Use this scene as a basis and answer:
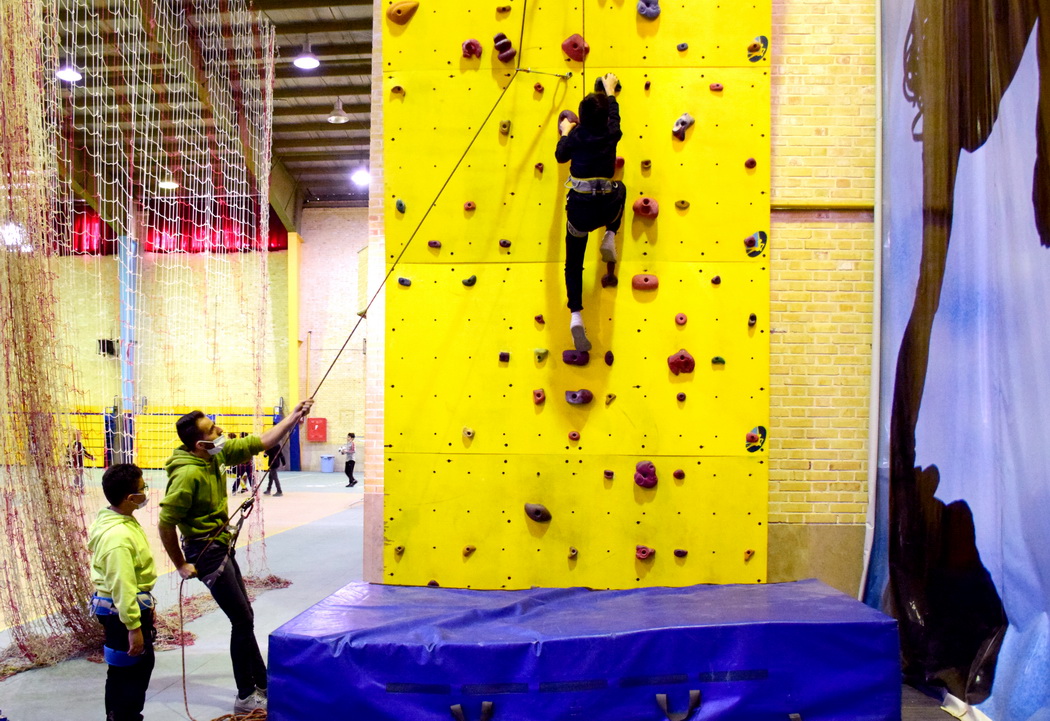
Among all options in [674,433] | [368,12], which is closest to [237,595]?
[674,433]

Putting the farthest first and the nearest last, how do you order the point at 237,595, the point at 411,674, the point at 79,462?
the point at 79,462
the point at 237,595
the point at 411,674

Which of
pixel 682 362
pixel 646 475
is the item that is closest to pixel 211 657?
pixel 646 475

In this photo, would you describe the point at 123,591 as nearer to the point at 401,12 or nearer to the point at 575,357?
the point at 575,357

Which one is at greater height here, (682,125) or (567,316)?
(682,125)

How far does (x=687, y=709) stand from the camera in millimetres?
2871

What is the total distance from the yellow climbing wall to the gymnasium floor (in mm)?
1190

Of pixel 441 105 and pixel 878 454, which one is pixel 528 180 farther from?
A: pixel 878 454

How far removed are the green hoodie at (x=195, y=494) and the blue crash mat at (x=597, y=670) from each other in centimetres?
81

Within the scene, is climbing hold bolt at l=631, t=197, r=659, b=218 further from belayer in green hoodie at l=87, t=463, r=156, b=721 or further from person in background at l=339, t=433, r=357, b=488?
person in background at l=339, t=433, r=357, b=488

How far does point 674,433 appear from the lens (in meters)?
4.00

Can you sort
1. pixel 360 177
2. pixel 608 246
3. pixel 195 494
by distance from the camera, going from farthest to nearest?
pixel 360 177, pixel 608 246, pixel 195 494

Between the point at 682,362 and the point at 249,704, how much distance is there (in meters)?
2.86

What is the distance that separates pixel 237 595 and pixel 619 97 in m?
3.34

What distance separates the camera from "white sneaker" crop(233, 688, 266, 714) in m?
3.59
